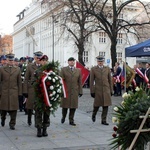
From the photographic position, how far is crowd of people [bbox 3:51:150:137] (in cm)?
894

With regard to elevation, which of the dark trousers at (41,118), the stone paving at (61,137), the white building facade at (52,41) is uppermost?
the white building facade at (52,41)

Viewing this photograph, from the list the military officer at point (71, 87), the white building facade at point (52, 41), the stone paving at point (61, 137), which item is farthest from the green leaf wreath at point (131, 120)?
the white building facade at point (52, 41)

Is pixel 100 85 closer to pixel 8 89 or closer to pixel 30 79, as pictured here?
pixel 30 79

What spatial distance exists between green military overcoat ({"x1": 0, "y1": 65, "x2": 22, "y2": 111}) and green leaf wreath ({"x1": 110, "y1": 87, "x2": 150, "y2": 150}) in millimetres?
4524

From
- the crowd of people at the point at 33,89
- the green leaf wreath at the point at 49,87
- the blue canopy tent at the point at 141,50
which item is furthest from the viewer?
the blue canopy tent at the point at 141,50

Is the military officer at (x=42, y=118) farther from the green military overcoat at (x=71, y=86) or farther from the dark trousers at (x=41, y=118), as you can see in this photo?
the green military overcoat at (x=71, y=86)

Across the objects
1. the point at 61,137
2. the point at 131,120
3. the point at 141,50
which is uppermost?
the point at 141,50

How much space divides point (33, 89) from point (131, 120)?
4.65 metres

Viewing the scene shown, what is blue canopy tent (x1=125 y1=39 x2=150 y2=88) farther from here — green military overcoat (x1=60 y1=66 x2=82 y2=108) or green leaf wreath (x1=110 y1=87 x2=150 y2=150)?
green leaf wreath (x1=110 y1=87 x2=150 y2=150)

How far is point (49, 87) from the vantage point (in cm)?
861

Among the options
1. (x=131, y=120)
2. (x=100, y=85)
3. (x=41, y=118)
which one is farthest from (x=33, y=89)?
(x=131, y=120)

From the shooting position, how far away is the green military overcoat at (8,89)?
961 cm

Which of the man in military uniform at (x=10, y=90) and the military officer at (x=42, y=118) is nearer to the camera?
the military officer at (x=42, y=118)

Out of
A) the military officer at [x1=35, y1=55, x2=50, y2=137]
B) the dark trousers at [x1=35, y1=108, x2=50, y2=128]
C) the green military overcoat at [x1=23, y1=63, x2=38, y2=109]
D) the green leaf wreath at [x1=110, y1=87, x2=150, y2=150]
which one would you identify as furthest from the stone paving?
the green leaf wreath at [x1=110, y1=87, x2=150, y2=150]
